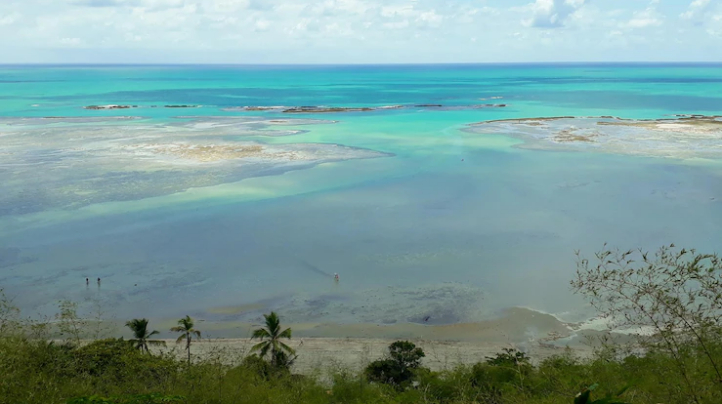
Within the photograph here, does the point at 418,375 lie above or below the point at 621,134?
below

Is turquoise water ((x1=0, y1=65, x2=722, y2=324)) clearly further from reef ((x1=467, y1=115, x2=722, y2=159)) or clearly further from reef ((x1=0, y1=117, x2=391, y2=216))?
reef ((x1=467, y1=115, x2=722, y2=159))

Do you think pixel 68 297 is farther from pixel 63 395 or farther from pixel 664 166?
pixel 664 166

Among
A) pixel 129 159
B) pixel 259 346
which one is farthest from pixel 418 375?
pixel 129 159

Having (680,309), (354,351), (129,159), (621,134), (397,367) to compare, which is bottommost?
(354,351)

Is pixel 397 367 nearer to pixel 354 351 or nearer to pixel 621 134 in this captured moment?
pixel 354 351

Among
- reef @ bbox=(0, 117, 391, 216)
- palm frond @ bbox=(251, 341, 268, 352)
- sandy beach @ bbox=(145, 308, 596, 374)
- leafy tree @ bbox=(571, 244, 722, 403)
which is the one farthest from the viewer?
reef @ bbox=(0, 117, 391, 216)

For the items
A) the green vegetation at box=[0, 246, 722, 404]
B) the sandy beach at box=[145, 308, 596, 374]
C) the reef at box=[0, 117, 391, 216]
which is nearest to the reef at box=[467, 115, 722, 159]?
the reef at box=[0, 117, 391, 216]
